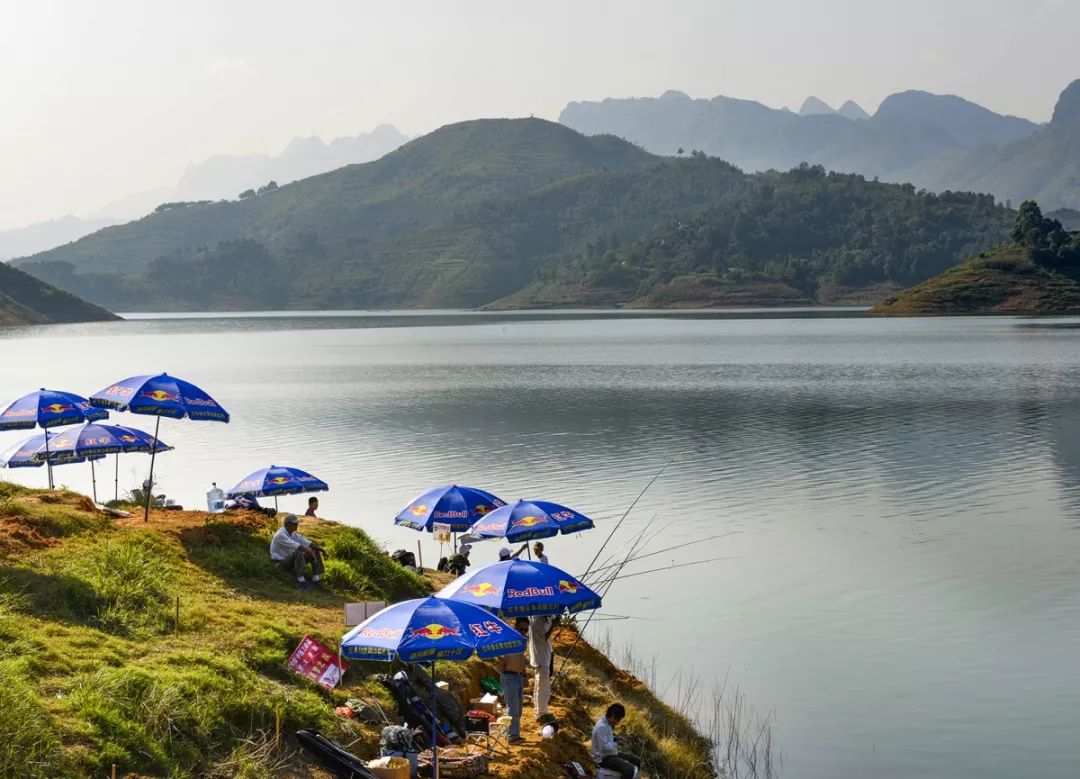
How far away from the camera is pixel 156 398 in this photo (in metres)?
24.4

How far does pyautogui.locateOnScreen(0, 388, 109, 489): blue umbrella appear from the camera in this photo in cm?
2741

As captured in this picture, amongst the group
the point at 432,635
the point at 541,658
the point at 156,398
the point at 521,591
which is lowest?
the point at 541,658

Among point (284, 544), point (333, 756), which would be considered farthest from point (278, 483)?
point (333, 756)

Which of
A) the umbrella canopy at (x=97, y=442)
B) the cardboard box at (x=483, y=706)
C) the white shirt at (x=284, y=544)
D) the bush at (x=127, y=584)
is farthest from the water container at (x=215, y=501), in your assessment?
the cardboard box at (x=483, y=706)

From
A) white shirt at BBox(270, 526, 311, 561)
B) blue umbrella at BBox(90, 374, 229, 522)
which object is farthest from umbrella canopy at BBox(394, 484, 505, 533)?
blue umbrella at BBox(90, 374, 229, 522)

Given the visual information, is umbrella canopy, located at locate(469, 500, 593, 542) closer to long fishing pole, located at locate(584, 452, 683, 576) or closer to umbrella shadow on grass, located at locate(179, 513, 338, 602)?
umbrella shadow on grass, located at locate(179, 513, 338, 602)

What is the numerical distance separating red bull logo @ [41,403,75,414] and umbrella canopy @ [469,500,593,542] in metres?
10.4

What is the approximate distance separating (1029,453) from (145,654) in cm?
4061

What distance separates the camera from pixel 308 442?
187ft

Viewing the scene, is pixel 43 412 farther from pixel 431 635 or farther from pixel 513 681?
pixel 431 635

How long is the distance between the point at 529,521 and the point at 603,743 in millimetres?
8248

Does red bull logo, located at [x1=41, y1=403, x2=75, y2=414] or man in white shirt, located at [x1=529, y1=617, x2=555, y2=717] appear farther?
red bull logo, located at [x1=41, y1=403, x2=75, y2=414]

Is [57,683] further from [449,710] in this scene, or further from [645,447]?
[645,447]

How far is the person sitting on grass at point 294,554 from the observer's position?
2259cm
